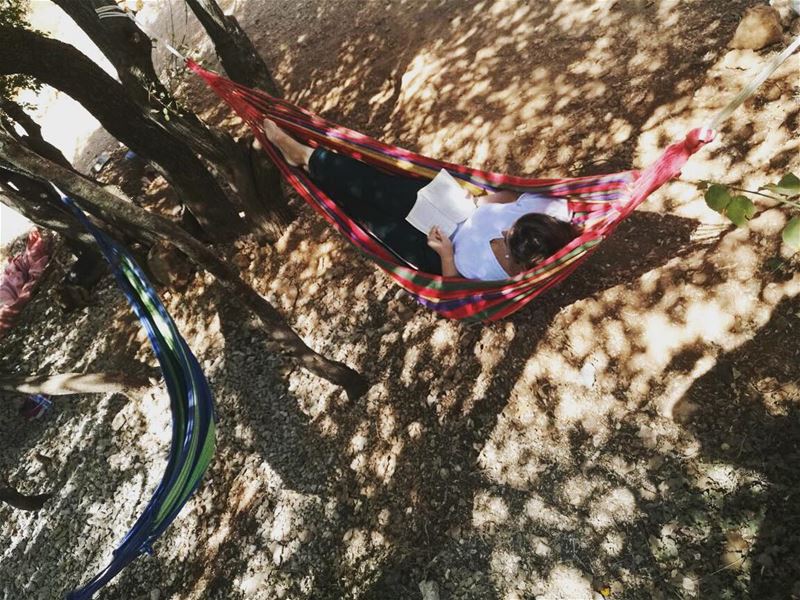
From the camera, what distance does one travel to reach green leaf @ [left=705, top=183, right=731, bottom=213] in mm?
1103

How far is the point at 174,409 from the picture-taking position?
203 centimetres

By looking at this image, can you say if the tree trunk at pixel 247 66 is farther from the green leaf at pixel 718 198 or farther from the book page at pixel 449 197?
the green leaf at pixel 718 198

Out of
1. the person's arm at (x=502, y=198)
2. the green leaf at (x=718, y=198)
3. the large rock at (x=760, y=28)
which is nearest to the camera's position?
the green leaf at (x=718, y=198)

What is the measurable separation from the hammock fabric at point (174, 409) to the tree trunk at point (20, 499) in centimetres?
116

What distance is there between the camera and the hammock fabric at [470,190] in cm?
190

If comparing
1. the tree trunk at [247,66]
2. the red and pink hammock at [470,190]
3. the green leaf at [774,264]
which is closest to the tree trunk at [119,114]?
the tree trunk at [247,66]

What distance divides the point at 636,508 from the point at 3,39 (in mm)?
3139

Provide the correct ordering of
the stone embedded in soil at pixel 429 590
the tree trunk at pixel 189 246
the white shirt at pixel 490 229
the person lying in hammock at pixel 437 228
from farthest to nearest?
the white shirt at pixel 490 229
the person lying in hammock at pixel 437 228
the stone embedded in soil at pixel 429 590
the tree trunk at pixel 189 246

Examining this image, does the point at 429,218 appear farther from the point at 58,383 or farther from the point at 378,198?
the point at 58,383

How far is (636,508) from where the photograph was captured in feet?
6.34

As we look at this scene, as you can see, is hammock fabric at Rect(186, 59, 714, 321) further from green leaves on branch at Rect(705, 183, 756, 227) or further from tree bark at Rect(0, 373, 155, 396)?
tree bark at Rect(0, 373, 155, 396)

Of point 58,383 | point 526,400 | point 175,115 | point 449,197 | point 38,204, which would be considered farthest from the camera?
point 38,204

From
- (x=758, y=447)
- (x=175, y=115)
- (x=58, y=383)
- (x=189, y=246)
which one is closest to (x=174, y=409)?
(x=189, y=246)

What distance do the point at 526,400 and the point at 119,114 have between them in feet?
8.03
